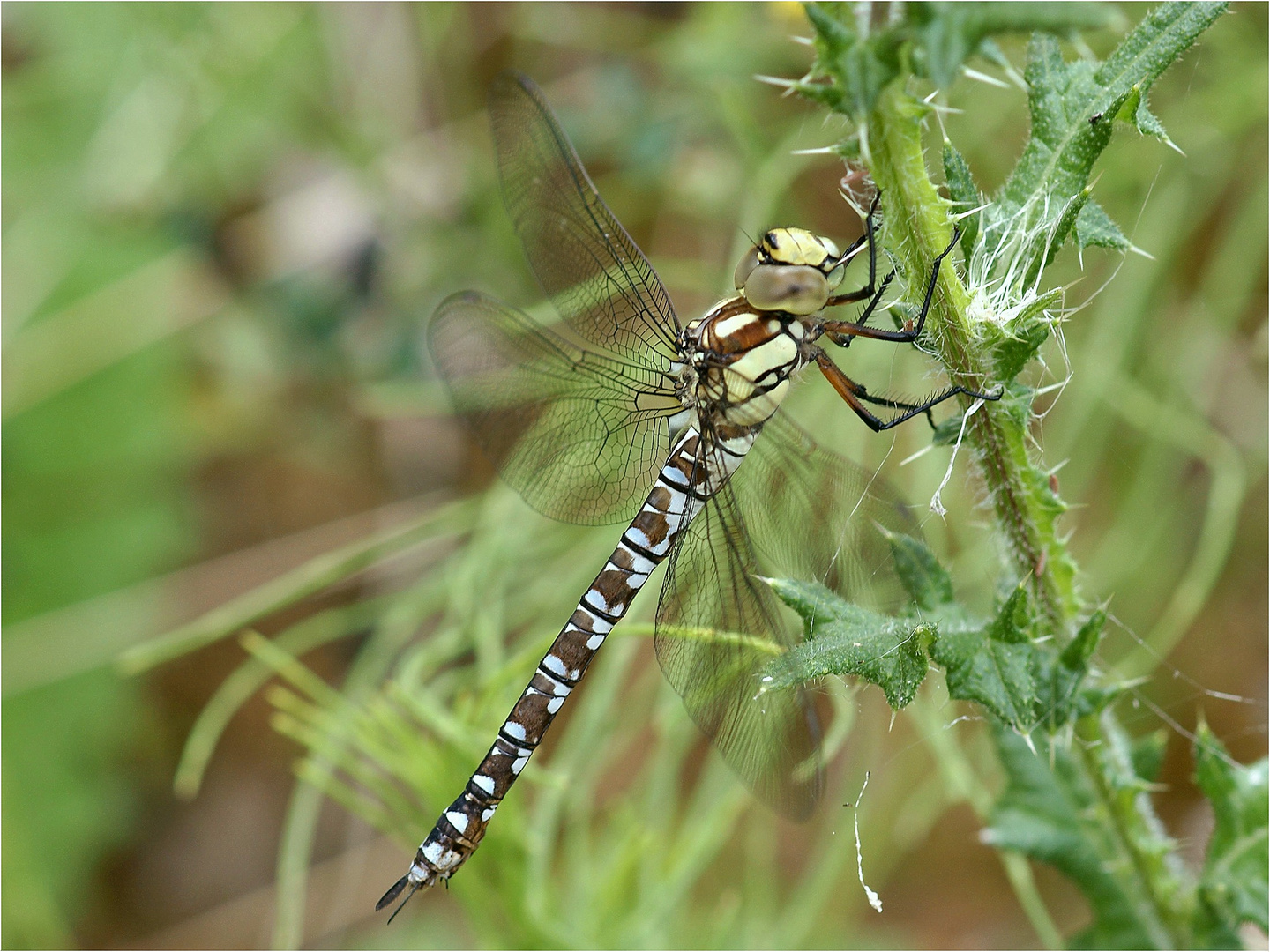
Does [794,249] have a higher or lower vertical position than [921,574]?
higher

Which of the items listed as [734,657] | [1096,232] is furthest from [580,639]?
[1096,232]

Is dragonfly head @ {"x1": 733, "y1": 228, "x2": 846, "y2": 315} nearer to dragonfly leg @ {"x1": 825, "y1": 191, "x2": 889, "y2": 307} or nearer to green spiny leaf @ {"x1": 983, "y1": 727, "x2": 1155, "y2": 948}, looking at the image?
dragonfly leg @ {"x1": 825, "y1": 191, "x2": 889, "y2": 307}

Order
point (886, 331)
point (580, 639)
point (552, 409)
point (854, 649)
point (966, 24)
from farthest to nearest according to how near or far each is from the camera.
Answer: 1. point (552, 409)
2. point (580, 639)
3. point (886, 331)
4. point (854, 649)
5. point (966, 24)

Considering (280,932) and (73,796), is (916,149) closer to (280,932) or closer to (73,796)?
(280,932)

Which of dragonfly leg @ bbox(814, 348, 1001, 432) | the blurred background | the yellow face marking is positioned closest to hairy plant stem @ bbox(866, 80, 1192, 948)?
dragonfly leg @ bbox(814, 348, 1001, 432)

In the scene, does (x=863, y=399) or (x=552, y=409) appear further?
(x=552, y=409)

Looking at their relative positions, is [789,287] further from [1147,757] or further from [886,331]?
[1147,757]
